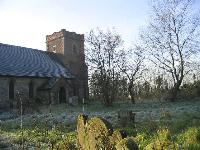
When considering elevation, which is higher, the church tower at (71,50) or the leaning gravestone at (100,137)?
the church tower at (71,50)

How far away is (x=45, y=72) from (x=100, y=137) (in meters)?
38.6

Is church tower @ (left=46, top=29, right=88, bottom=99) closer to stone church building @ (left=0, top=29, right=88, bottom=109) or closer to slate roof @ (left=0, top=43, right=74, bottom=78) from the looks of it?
stone church building @ (left=0, top=29, right=88, bottom=109)

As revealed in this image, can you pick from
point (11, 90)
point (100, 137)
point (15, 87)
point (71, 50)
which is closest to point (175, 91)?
point (15, 87)

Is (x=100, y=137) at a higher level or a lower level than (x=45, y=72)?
lower

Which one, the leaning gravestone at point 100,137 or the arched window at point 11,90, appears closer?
the leaning gravestone at point 100,137

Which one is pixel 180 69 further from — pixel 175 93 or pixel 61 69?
pixel 61 69

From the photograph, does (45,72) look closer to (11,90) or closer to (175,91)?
(11,90)

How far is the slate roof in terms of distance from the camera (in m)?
40.6

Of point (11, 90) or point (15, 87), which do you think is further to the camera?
point (15, 87)

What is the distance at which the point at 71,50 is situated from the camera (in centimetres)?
5381

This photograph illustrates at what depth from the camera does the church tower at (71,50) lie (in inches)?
2073

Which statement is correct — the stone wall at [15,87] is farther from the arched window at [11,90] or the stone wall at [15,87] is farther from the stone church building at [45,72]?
the arched window at [11,90]

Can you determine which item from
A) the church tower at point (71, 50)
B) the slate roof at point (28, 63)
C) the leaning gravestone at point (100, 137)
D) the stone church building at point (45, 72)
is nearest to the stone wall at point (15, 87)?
the stone church building at point (45, 72)

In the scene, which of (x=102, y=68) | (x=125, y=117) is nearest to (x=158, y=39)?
(x=102, y=68)
